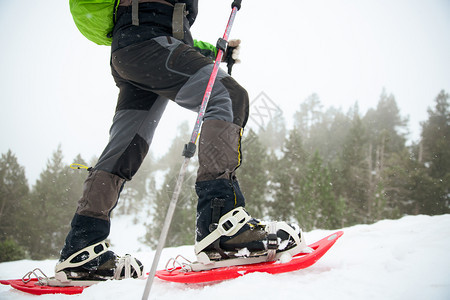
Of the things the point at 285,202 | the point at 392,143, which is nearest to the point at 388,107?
the point at 392,143

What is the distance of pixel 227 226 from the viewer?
4.13 feet

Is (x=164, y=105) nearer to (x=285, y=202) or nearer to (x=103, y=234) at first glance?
(x=103, y=234)

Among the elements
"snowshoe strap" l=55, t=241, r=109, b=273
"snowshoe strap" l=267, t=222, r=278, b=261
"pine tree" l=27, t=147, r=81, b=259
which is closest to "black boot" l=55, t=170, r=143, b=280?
"snowshoe strap" l=55, t=241, r=109, b=273

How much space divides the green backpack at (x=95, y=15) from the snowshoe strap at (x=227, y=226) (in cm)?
145

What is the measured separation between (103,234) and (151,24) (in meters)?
1.37

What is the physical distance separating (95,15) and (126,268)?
5.26ft

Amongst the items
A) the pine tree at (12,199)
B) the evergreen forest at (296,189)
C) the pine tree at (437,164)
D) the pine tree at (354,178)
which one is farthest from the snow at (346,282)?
the pine tree at (12,199)

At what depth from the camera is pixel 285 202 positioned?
21.6m

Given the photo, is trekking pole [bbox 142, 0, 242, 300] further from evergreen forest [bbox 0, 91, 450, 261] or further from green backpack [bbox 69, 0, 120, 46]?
evergreen forest [bbox 0, 91, 450, 261]

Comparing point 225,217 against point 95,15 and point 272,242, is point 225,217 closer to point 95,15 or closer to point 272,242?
point 272,242

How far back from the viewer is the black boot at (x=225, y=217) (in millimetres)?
1263

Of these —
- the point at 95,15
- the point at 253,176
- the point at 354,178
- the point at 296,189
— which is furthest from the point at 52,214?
the point at 354,178

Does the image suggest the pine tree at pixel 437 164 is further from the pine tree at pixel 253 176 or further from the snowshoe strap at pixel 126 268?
the snowshoe strap at pixel 126 268

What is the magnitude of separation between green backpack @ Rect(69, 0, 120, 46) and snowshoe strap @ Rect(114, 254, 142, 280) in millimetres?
1527
